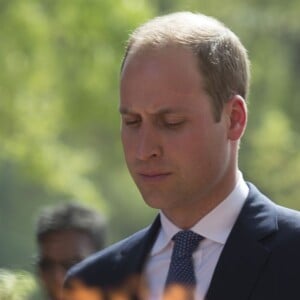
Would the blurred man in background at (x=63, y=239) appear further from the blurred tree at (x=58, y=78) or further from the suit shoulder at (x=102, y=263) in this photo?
the blurred tree at (x=58, y=78)

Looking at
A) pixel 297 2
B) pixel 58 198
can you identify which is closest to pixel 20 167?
pixel 58 198

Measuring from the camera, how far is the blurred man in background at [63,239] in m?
5.97

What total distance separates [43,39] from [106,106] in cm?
101

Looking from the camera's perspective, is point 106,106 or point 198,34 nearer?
point 198,34

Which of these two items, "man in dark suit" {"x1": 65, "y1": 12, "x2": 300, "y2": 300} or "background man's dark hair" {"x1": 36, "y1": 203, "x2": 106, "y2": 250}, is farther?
"background man's dark hair" {"x1": 36, "y1": 203, "x2": 106, "y2": 250}

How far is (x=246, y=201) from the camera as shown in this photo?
167 inches

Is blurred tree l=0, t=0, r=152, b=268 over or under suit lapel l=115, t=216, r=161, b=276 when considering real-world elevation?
under

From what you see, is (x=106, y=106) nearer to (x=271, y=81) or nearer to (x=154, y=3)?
(x=154, y=3)

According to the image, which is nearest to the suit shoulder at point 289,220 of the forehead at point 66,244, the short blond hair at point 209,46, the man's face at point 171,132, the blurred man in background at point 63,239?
the man's face at point 171,132

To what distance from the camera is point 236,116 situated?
165 inches

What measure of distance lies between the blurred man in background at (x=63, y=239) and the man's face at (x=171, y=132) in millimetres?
1814

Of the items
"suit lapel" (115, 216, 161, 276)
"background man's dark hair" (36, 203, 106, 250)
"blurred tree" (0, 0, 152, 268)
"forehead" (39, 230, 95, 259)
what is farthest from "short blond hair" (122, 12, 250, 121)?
"blurred tree" (0, 0, 152, 268)

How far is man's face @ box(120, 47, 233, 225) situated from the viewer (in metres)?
4.02

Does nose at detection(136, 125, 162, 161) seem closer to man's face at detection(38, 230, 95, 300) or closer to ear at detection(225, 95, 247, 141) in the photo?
ear at detection(225, 95, 247, 141)
